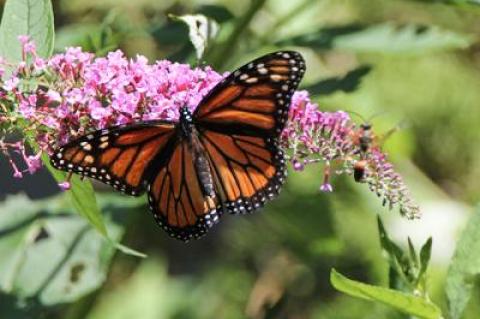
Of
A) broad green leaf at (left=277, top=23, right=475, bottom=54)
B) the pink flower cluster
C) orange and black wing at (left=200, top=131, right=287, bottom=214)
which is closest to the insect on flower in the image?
the pink flower cluster

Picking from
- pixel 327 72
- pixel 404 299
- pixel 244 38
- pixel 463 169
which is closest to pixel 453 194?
pixel 463 169

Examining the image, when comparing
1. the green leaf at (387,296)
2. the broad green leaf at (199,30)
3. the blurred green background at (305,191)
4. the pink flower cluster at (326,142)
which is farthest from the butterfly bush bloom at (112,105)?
the blurred green background at (305,191)

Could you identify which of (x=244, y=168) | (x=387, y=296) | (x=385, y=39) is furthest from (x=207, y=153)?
(x=385, y=39)

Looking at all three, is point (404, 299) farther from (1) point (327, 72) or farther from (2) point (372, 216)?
(1) point (327, 72)

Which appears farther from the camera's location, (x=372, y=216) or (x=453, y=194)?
(x=453, y=194)

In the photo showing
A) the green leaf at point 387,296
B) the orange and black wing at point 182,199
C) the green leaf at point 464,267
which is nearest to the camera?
the green leaf at point 387,296

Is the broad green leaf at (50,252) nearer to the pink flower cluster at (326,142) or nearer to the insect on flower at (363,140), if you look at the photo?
the pink flower cluster at (326,142)

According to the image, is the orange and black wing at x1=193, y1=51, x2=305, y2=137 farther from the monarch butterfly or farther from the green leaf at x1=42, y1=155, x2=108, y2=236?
the green leaf at x1=42, y1=155, x2=108, y2=236
